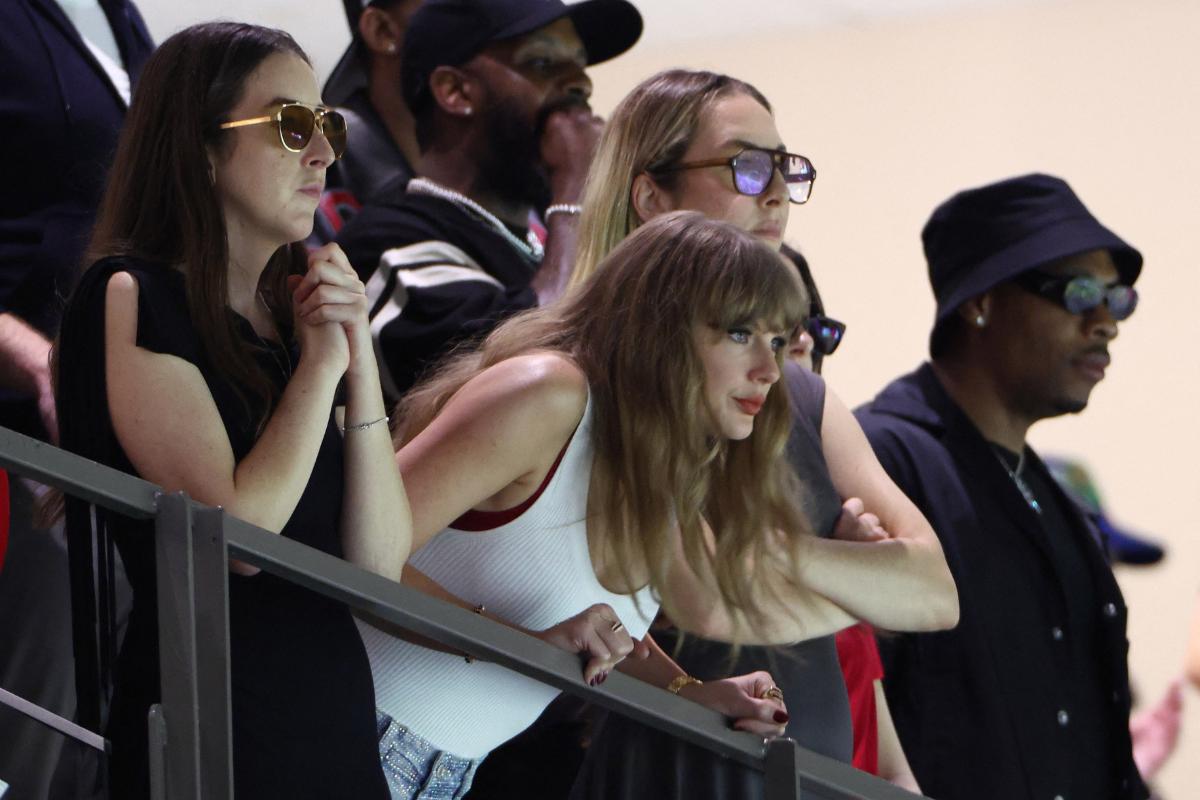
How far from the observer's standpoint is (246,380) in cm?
200

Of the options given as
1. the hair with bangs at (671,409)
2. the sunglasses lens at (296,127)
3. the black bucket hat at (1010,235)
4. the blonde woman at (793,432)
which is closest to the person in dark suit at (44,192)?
the sunglasses lens at (296,127)

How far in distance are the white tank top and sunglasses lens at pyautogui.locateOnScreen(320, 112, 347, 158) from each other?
1.40 feet

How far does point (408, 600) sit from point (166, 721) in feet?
0.85

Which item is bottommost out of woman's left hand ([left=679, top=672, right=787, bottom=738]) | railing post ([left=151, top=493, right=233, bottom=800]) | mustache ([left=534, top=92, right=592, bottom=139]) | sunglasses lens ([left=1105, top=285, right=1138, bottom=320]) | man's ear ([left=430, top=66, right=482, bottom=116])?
sunglasses lens ([left=1105, top=285, right=1138, bottom=320])

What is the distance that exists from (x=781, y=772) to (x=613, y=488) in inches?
16.2

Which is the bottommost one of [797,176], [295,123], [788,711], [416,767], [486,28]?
[788,711]

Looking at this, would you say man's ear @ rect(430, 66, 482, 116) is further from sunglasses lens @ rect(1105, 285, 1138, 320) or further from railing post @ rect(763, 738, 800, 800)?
railing post @ rect(763, 738, 800, 800)

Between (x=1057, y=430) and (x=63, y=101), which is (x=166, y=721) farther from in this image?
(x=1057, y=430)

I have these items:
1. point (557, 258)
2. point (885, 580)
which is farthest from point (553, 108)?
point (885, 580)

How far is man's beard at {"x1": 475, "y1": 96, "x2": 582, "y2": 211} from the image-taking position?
3355 mm

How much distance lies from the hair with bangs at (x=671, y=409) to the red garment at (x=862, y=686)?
1.65ft

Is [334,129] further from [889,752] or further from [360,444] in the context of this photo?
[889,752]

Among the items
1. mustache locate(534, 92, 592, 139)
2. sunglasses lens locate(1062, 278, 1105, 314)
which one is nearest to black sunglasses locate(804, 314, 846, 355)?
mustache locate(534, 92, 592, 139)

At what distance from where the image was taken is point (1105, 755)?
3.47 meters
